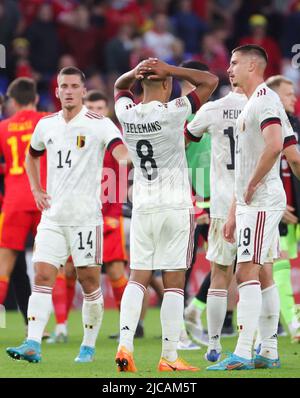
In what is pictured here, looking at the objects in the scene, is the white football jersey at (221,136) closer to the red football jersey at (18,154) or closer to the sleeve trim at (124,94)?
the sleeve trim at (124,94)

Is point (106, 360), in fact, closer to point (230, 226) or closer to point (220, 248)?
point (220, 248)

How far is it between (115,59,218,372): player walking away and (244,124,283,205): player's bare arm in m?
0.61

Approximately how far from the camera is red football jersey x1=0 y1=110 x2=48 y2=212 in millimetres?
11086

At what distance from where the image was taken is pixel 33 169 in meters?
9.46

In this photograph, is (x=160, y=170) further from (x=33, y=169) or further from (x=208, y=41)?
(x=208, y=41)

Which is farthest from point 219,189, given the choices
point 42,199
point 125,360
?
point 125,360

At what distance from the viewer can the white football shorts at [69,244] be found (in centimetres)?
904

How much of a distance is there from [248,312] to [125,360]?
3.11 feet

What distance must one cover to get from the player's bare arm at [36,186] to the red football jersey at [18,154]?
1.58 m

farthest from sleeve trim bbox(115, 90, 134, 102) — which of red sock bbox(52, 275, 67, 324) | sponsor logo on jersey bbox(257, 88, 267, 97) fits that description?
red sock bbox(52, 275, 67, 324)

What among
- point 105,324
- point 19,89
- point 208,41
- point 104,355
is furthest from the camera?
point 208,41

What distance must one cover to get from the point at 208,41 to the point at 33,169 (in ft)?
40.3

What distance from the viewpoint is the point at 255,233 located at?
27.3 ft
